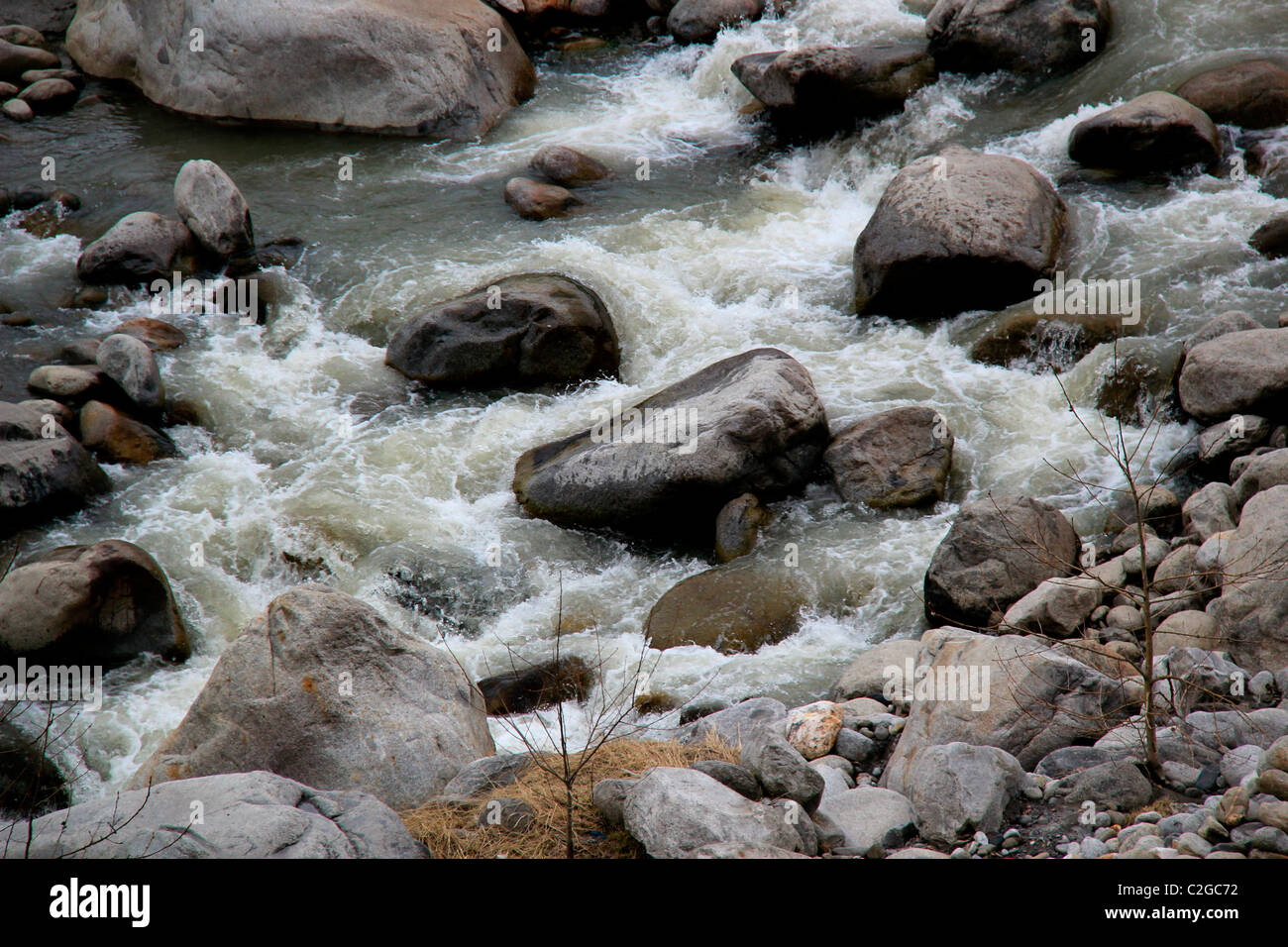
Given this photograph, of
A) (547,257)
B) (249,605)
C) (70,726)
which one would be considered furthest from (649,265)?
(70,726)

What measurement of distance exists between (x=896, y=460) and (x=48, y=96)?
15387 millimetres

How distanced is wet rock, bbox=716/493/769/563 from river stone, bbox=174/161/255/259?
7675 mm

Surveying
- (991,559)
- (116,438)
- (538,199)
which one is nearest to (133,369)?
(116,438)

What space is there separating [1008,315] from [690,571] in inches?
174

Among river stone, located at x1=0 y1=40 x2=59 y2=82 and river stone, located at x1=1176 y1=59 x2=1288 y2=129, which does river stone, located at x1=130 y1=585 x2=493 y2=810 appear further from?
river stone, located at x1=0 y1=40 x2=59 y2=82

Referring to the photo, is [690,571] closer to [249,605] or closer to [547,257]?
[249,605]

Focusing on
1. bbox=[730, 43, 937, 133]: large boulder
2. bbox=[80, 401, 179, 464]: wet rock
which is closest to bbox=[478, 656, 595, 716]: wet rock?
bbox=[80, 401, 179, 464]: wet rock

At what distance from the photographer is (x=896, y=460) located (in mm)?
9516

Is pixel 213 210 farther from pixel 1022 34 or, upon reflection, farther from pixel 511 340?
pixel 1022 34

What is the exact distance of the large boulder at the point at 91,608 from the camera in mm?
8109

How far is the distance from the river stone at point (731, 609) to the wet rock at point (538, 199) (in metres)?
6.96

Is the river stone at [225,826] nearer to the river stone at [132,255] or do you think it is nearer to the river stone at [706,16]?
the river stone at [132,255]

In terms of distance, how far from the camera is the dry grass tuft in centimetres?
490

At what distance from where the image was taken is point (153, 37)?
1722 cm
